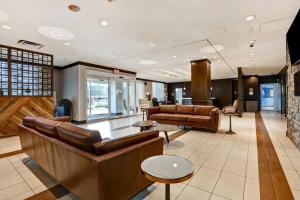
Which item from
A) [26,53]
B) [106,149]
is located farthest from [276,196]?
[26,53]

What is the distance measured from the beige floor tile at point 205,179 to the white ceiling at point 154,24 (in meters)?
2.92

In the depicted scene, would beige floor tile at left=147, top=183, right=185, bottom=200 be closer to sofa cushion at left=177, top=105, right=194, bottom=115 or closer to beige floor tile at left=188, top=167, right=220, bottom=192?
beige floor tile at left=188, top=167, right=220, bottom=192

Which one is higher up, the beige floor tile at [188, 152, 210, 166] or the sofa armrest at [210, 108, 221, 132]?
the sofa armrest at [210, 108, 221, 132]

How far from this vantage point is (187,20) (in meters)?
3.30

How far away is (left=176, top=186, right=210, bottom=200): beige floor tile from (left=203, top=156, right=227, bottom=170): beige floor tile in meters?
0.79

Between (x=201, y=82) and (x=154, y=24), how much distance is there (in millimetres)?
3875

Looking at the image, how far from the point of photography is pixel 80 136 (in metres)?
1.62

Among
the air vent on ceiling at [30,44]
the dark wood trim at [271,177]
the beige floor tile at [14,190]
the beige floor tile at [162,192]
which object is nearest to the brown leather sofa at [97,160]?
the beige floor tile at [162,192]

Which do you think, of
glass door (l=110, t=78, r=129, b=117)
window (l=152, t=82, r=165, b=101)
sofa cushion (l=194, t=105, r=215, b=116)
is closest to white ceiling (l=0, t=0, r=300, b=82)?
sofa cushion (l=194, t=105, r=215, b=116)

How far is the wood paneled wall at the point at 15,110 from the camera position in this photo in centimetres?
489

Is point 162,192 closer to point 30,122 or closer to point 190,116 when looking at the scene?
point 30,122

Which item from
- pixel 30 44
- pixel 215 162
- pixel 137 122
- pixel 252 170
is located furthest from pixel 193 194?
pixel 30 44

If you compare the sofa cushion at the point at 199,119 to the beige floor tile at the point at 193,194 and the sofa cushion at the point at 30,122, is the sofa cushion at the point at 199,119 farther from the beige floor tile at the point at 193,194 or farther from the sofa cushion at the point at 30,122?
the sofa cushion at the point at 30,122

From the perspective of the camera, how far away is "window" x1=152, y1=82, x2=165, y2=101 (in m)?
15.2
